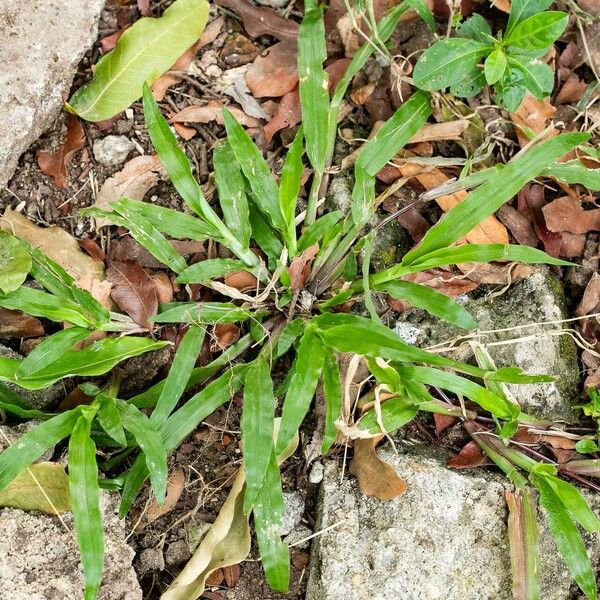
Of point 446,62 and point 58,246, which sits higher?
point 58,246

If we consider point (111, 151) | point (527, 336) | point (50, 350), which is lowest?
point (527, 336)

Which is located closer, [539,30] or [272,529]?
[272,529]

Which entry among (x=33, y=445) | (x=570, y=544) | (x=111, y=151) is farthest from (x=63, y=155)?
(x=570, y=544)

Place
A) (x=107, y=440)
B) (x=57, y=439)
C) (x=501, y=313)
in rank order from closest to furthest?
(x=57, y=439) → (x=107, y=440) → (x=501, y=313)

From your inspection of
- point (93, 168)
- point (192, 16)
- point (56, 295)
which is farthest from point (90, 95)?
point (56, 295)

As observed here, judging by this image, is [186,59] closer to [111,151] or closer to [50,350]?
[111,151]

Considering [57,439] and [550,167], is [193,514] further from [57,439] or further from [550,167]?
[550,167]

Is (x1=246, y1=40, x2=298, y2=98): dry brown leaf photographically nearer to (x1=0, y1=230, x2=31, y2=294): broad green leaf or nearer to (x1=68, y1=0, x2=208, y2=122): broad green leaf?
(x1=68, y1=0, x2=208, y2=122): broad green leaf
